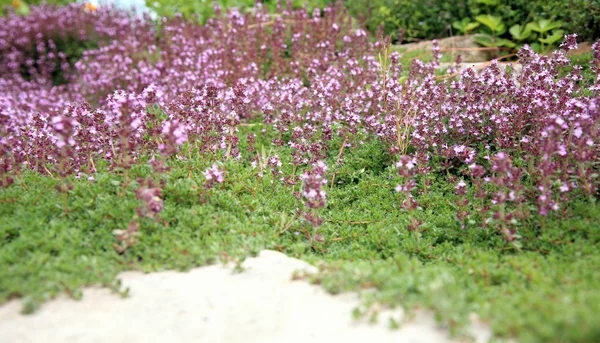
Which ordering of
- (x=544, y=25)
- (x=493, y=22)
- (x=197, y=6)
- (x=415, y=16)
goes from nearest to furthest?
(x=544, y=25)
(x=493, y=22)
(x=415, y=16)
(x=197, y=6)

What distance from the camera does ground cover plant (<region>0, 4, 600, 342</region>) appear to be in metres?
3.19

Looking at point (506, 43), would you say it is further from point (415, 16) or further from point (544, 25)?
point (415, 16)

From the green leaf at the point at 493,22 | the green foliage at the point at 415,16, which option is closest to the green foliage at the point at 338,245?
the green leaf at the point at 493,22

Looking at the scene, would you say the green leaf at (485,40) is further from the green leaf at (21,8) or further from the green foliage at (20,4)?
the green leaf at (21,8)

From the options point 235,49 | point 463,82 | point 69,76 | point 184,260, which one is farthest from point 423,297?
point 69,76

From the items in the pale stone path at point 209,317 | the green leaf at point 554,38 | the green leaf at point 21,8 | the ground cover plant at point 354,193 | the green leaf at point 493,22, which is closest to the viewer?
the pale stone path at point 209,317

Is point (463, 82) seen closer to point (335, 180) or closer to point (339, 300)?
point (335, 180)

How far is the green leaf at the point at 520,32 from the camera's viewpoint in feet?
25.1

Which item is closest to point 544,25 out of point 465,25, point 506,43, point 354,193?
point 506,43

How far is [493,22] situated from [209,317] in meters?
6.83

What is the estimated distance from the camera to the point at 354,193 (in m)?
4.96

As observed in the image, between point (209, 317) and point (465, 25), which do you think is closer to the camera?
point (209, 317)

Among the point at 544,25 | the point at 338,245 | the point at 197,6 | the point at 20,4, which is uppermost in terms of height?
the point at 20,4

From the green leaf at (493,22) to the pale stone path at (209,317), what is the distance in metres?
6.20
